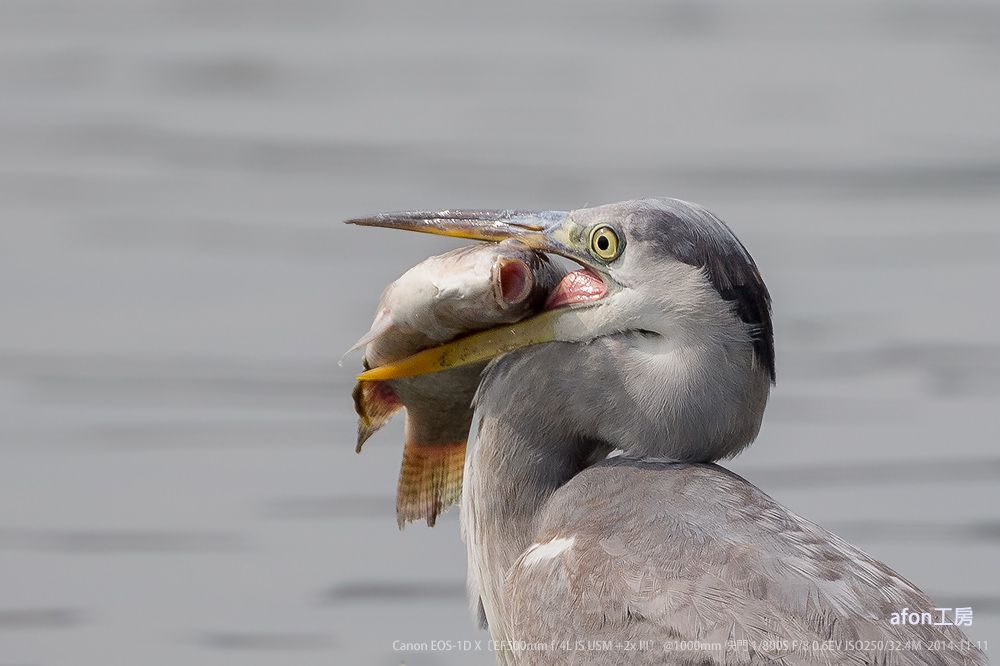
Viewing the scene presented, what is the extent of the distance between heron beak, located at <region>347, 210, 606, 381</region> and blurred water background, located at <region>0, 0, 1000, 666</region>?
76.5 inches

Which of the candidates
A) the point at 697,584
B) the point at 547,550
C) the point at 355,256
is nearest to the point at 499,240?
the point at 547,550

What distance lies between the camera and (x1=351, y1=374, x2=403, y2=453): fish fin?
16.1 ft

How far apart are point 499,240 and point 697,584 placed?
0.99 metres

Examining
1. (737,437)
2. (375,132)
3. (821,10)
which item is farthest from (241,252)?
(821,10)

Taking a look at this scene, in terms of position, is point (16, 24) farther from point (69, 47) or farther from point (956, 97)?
point (956, 97)

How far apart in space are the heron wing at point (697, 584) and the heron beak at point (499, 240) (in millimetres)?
370

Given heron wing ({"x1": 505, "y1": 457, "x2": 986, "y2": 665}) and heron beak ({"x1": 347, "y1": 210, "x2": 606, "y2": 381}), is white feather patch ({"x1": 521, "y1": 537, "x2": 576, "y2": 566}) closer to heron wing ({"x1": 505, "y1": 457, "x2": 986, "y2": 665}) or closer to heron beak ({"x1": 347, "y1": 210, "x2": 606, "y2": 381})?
heron wing ({"x1": 505, "y1": 457, "x2": 986, "y2": 665})

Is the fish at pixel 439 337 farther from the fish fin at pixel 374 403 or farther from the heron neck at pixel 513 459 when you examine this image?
the heron neck at pixel 513 459

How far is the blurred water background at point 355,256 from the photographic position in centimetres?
720

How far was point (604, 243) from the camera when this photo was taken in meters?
4.49

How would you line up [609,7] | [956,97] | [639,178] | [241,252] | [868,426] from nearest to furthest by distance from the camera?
[868,426] < [241,252] < [639,178] < [956,97] < [609,7]

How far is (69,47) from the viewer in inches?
544

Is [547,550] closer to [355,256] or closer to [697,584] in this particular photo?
[697,584]

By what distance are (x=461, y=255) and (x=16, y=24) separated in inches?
409
